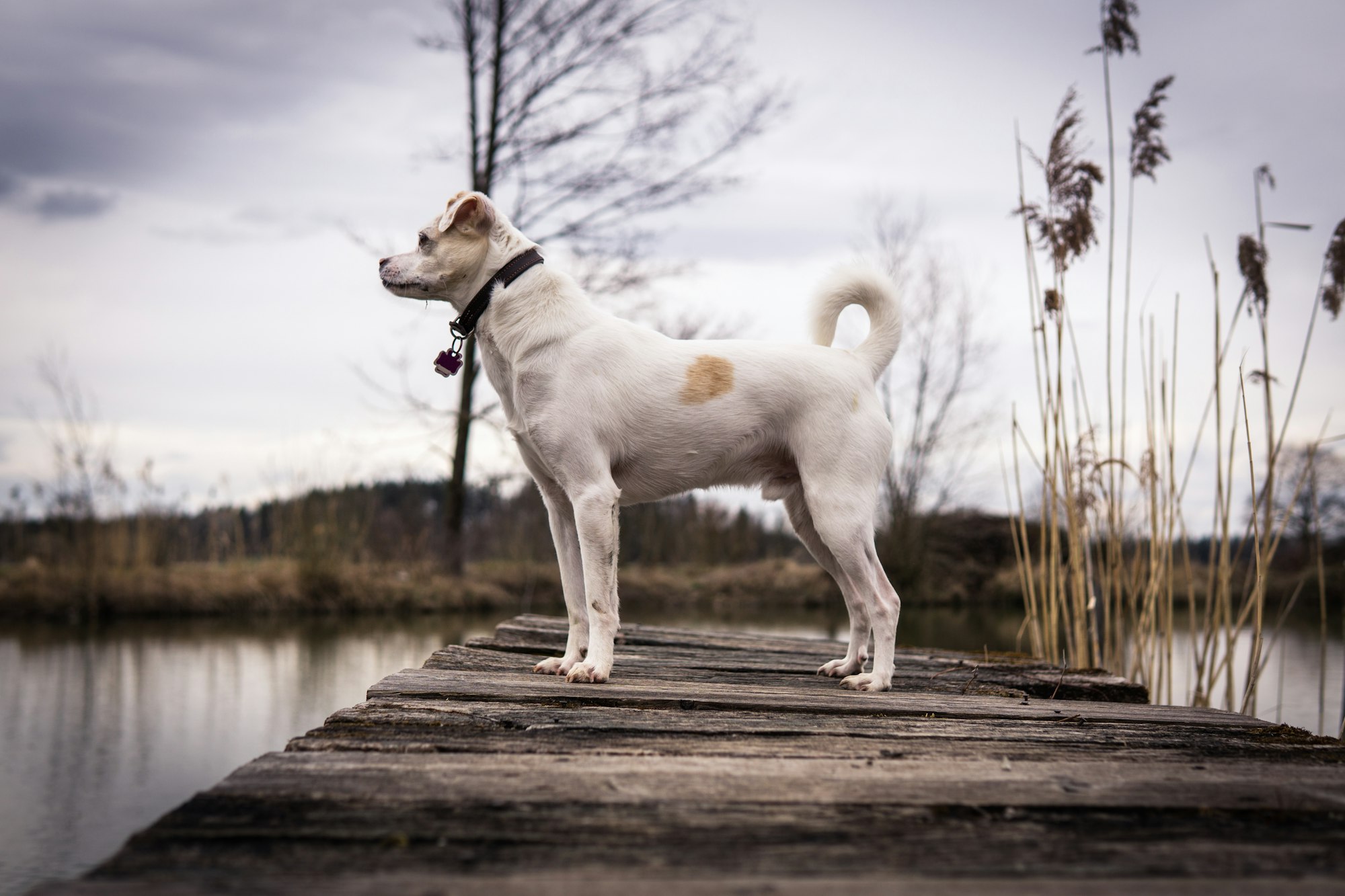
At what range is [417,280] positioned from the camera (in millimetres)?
3031

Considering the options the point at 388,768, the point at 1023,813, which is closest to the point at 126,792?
the point at 388,768

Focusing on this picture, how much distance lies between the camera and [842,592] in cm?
323

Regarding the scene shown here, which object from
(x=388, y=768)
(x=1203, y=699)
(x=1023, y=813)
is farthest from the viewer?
(x=1203, y=699)

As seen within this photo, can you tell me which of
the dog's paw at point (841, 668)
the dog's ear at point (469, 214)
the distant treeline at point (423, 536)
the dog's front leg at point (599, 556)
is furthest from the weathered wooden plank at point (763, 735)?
the distant treeline at point (423, 536)

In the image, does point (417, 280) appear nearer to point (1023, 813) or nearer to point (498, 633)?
point (498, 633)

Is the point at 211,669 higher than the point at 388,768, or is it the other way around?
the point at 388,768

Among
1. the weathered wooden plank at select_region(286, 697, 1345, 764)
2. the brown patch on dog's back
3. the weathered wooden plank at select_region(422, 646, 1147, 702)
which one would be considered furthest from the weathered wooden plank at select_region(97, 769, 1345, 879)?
the brown patch on dog's back

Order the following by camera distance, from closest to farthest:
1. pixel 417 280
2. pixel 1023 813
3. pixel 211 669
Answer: pixel 1023 813, pixel 417 280, pixel 211 669

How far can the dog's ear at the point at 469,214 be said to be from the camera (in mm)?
3000

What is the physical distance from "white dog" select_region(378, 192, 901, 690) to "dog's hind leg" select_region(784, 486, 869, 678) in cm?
12

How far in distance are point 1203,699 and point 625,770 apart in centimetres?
342

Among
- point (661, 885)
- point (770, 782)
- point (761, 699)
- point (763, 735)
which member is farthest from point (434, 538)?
point (661, 885)

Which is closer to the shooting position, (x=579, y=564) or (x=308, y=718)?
(x=579, y=564)

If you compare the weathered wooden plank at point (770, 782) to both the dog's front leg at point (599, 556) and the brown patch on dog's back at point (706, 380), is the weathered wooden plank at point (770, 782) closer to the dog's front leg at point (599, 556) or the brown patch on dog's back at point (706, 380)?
the dog's front leg at point (599, 556)
